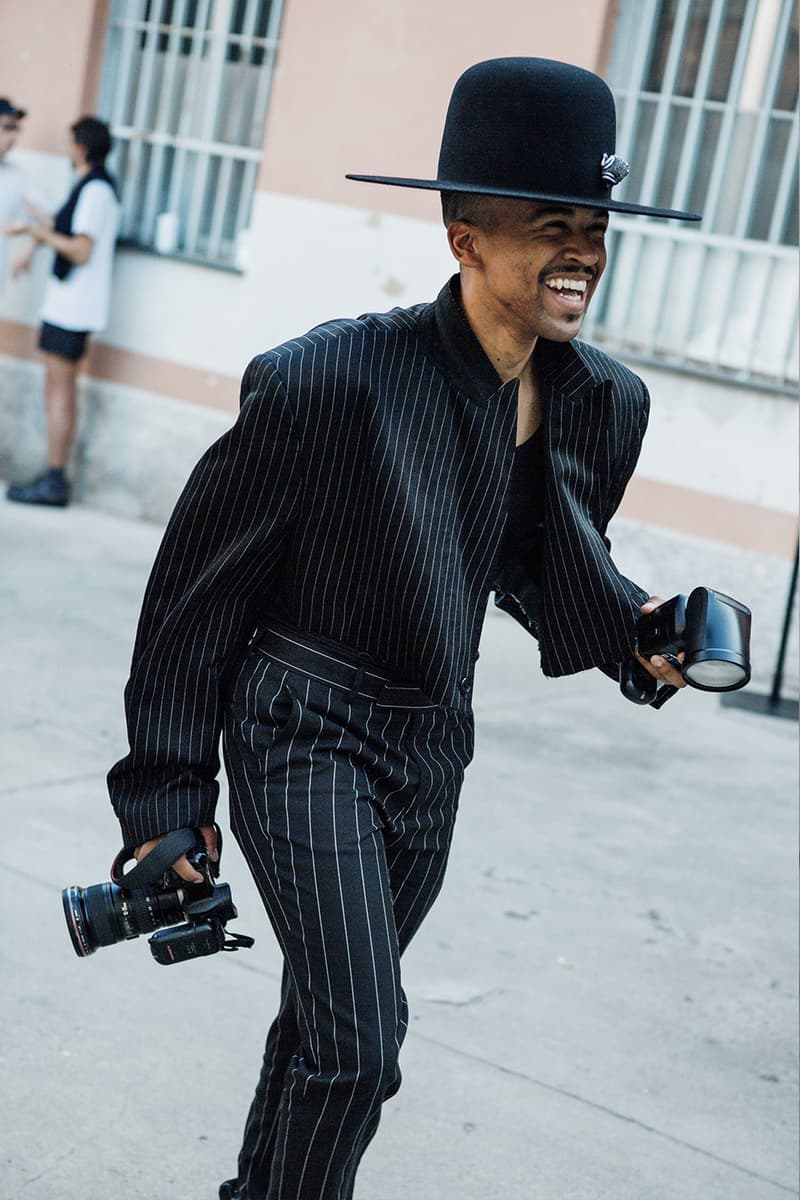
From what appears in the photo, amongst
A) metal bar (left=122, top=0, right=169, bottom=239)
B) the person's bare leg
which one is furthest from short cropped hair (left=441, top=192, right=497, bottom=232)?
metal bar (left=122, top=0, right=169, bottom=239)

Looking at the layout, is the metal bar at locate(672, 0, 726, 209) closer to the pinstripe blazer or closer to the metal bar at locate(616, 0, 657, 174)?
the metal bar at locate(616, 0, 657, 174)

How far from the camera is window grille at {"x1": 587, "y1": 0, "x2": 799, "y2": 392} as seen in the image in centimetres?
737

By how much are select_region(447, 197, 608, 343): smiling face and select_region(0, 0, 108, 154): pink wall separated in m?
7.58

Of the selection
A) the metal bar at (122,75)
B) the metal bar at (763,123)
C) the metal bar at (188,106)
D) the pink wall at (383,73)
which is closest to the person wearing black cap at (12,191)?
the metal bar at (122,75)

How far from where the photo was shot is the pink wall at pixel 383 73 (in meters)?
7.65

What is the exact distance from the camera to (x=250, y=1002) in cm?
361

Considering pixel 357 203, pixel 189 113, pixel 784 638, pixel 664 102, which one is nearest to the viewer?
pixel 784 638

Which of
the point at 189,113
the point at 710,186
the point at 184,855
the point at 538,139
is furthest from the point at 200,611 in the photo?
the point at 189,113

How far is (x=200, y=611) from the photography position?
226cm

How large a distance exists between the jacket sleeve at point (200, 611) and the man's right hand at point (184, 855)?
16 millimetres

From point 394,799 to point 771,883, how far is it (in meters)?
2.84

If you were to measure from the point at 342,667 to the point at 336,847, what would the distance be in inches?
9.9

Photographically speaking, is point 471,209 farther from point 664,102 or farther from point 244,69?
point 244,69

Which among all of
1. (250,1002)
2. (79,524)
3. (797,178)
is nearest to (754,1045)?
(250,1002)
